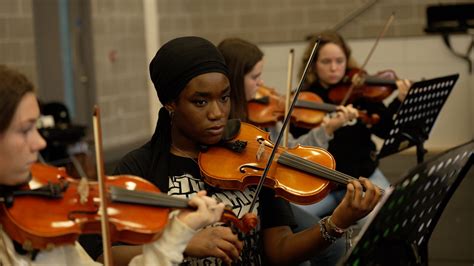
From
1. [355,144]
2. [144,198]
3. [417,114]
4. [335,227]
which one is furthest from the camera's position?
[355,144]

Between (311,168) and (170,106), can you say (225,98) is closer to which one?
(170,106)

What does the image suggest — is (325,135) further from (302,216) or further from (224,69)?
(224,69)

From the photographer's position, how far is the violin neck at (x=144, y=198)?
179cm

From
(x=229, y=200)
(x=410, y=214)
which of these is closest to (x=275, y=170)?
(x=229, y=200)

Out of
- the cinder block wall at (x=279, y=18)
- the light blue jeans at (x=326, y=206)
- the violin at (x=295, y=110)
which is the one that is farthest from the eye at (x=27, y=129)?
the cinder block wall at (x=279, y=18)

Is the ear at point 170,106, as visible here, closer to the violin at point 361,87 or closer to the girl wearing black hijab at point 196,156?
the girl wearing black hijab at point 196,156

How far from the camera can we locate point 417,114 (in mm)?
3564

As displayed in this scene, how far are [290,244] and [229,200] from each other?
19 cm

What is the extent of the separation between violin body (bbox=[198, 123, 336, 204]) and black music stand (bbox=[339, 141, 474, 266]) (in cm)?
27

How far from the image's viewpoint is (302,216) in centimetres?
322

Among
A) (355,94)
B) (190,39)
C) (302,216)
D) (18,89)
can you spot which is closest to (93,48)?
(355,94)

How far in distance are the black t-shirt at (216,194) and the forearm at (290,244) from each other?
0.02 m

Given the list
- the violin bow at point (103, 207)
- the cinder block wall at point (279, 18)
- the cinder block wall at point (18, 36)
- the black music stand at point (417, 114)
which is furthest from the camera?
the cinder block wall at point (279, 18)

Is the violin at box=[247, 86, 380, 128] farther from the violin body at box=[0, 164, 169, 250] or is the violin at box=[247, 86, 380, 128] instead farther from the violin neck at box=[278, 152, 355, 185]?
the violin body at box=[0, 164, 169, 250]
